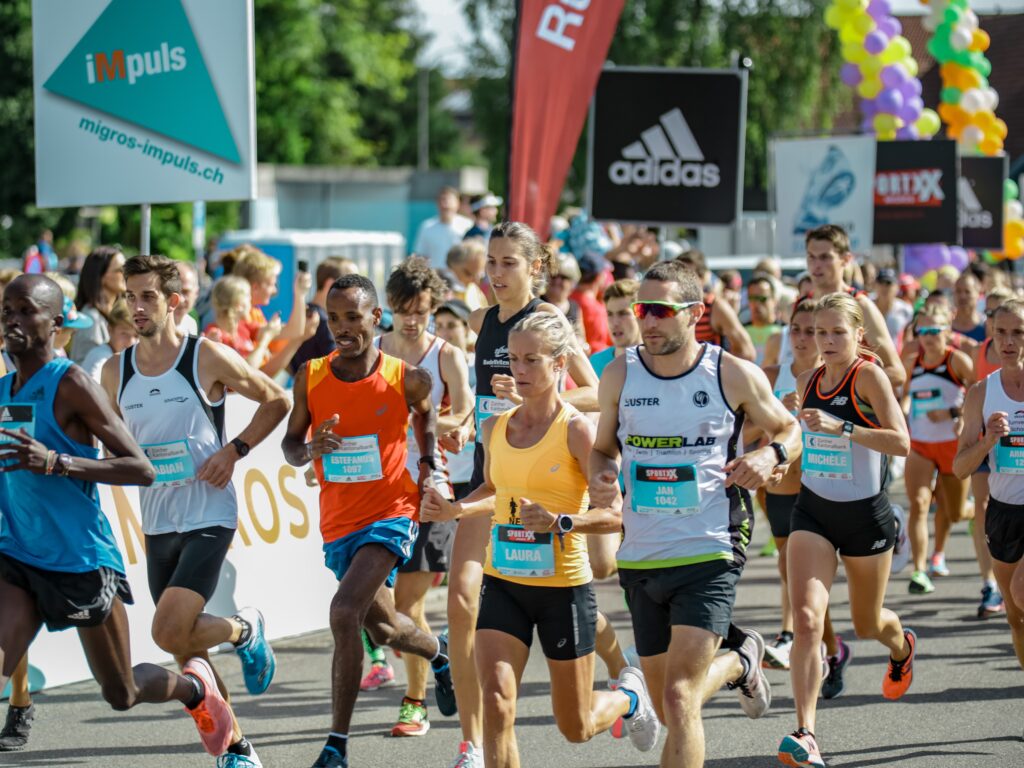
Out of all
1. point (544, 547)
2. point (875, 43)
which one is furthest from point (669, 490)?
point (875, 43)

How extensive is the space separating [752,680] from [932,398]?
5.19 metres

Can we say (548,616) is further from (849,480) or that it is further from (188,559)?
(849,480)

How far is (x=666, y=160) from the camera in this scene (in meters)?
12.3

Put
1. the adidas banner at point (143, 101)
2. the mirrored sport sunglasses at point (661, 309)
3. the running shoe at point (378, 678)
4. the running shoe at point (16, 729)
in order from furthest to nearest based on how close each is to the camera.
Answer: the adidas banner at point (143, 101) < the running shoe at point (378, 678) < the running shoe at point (16, 729) < the mirrored sport sunglasses at point (661, 309)

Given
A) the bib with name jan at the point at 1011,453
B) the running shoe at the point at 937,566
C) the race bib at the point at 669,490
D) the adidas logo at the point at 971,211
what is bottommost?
the running shoe at the point at 937,566

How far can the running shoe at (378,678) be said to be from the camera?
8219 millimetres

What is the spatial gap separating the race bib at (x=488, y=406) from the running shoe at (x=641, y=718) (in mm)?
1236

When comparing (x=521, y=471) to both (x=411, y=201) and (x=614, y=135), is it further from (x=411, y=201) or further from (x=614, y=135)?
(x=411, y=201)

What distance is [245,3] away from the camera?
8.77 metres

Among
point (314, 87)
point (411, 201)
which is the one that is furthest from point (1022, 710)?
point (314, 87)

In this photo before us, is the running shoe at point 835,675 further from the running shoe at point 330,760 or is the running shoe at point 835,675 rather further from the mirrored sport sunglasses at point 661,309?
the mirrored sport sunglasses at point 661,309

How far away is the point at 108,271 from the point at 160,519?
3.30m

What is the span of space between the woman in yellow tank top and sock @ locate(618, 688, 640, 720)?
32cm

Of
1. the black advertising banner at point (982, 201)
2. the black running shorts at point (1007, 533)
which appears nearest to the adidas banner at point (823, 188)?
the black advertising banner at point (982, 201)
